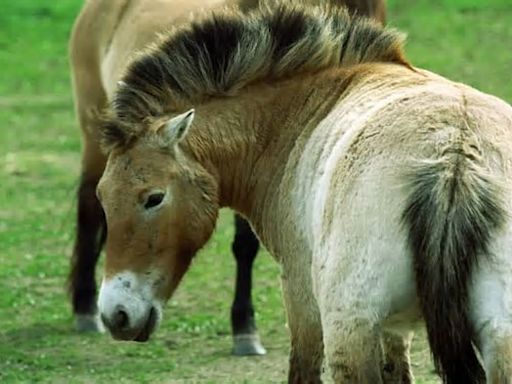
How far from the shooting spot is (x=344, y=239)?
4348 millimetres

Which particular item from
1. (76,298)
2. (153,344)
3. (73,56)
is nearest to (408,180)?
(153,344)

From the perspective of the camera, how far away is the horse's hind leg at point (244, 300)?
808cm

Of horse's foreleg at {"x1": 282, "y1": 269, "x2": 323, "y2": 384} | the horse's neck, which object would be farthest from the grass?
the horse's neck

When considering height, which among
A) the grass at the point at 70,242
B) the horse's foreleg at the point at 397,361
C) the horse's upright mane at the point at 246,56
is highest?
the horse's upright mane at the point at 246,56

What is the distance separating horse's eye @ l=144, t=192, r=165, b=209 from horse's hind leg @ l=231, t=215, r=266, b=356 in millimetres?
3077

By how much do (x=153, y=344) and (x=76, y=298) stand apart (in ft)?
2.93

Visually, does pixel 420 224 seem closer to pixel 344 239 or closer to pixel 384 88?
pixel 344 239

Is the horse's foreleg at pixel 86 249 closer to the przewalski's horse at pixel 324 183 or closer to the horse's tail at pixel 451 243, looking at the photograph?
the przewalski's horse at pixel 324 183

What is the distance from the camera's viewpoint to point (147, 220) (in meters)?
5.02

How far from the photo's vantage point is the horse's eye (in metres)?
5.01

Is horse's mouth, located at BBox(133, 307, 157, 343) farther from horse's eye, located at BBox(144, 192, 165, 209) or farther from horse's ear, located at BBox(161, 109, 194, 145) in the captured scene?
horse's ear, located at BBox(161, 109, 194, 145)

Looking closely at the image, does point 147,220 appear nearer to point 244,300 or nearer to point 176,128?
point 176,128

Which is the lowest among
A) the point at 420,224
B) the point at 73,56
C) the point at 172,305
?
the point at 172,305

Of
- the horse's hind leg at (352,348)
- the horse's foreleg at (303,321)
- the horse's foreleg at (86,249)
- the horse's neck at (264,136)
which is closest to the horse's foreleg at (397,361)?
the horse's foreleg at (303,321)
